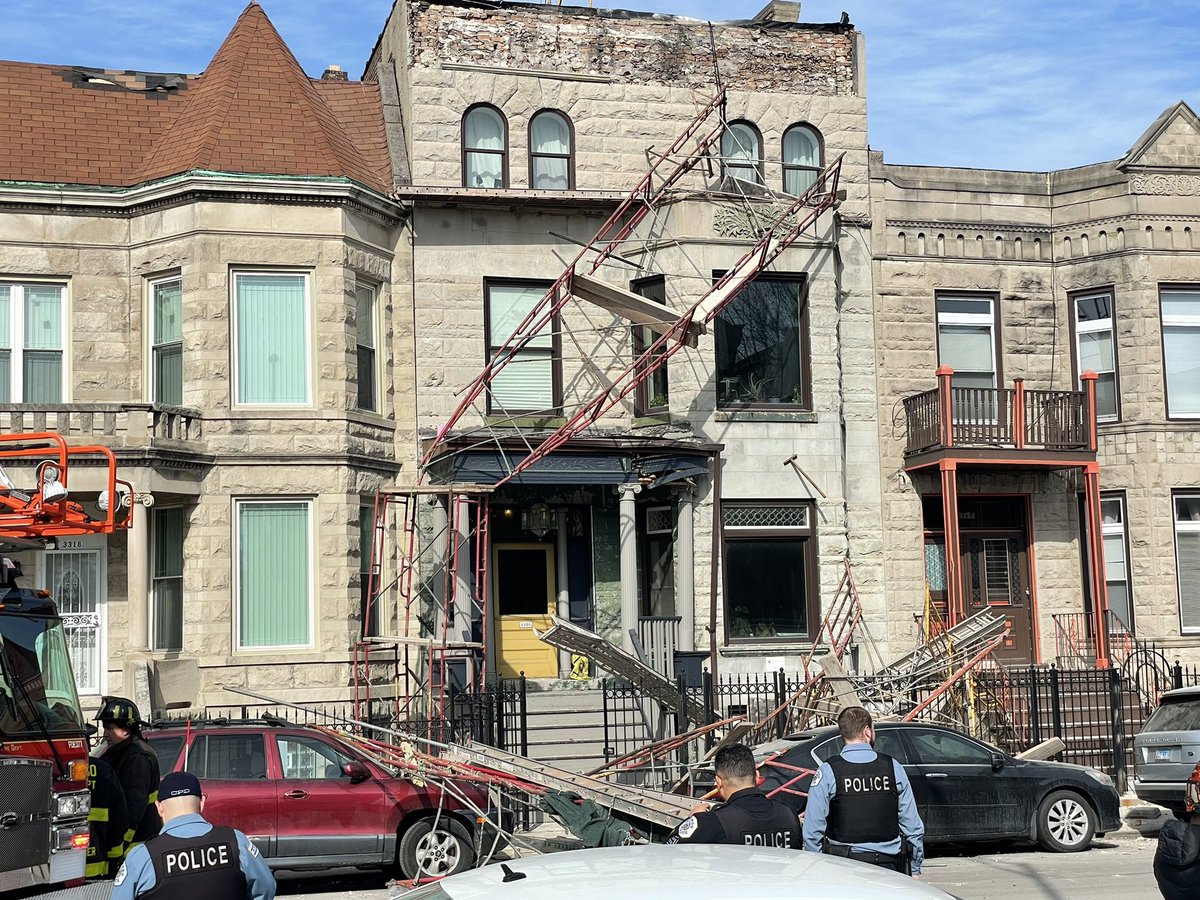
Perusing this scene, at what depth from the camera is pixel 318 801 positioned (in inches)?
527

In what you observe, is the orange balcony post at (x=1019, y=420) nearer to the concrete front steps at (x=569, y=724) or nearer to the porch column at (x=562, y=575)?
the porch column at (x=562, y=575)

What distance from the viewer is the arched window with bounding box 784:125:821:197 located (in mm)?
23875

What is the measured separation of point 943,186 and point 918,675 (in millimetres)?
9576

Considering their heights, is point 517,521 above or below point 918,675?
above

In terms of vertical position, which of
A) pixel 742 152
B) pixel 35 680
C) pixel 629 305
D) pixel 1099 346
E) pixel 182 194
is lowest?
pixel 35 680

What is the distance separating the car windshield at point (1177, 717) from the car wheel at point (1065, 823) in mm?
1556


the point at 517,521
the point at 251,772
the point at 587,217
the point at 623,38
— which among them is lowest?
the point at 251,772

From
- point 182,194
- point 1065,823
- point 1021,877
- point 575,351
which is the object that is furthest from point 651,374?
point 1021,877

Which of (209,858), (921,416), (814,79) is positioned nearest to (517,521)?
(921,416)

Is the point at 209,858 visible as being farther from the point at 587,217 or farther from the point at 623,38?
the point at 623,38

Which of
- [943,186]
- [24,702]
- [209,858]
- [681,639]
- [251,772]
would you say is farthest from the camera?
[943,186]

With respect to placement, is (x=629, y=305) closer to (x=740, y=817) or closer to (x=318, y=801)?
(x=318, y=801)

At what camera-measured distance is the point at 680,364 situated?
22.5m

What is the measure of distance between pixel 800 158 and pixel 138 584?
41.0 feet
